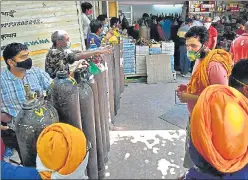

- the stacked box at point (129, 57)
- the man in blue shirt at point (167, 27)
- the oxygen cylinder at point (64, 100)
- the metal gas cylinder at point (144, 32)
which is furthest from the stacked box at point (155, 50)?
the oxygen cylinder at point (64, 100)

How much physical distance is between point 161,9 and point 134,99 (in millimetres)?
6108

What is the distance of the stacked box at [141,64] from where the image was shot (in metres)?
6.13

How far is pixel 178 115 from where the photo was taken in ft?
14.5

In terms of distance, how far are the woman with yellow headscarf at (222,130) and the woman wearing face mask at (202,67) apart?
0.85m

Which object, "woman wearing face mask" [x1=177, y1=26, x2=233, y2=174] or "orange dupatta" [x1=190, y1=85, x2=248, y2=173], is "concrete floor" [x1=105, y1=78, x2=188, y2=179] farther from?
"orange dupatta" [x1=190, y1=85, x2=248, y2=173]

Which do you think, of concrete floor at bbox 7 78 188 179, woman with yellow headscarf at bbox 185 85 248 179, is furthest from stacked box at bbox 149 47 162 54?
woman with yellow headscarf at bbox 185 85 248 179

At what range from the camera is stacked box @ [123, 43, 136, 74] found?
600 cm

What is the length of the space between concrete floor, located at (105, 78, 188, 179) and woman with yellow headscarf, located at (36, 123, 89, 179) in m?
1.52

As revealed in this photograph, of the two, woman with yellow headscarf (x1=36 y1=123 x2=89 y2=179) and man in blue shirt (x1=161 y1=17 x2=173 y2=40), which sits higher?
man in blue shirt (x1=161 y1=17 x2=173 y2=40)

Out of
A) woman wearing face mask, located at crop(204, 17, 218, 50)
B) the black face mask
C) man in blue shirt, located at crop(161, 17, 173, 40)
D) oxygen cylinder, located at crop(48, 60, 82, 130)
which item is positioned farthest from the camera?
man in blue shirt, located at crop(161, 17, 173, 40)

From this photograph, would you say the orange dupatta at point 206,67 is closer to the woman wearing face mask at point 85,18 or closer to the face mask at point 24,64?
the face mask at point 24,64

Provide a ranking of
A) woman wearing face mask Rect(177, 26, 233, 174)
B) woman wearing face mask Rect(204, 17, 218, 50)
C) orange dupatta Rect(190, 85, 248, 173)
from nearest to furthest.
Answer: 1. orange dupatta Rect(190, 85, 248, 173)
2. woman wearing face mask Rect(177, 26, 233, 174)
3. woman wearing face mask Rect(204, 17, 218, 50)

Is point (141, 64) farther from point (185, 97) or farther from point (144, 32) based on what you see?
point (185, 97)

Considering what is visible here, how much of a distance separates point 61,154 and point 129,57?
5036 mm
